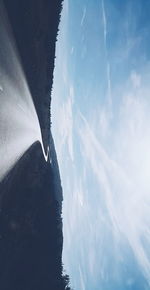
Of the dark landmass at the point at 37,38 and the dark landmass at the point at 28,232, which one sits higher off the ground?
the dark landmass at the point at 37,38

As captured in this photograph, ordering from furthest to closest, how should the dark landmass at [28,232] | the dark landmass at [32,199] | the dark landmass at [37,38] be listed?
the dark landmass at [37,38] → the dark landmass at [32,199] → the dark landmass at [28,232]

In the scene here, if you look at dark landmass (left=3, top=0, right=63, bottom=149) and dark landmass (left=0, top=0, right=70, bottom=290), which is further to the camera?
dark landmass (left=3, top=0, right=63, bottom=149)

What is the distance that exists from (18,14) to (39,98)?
361 inches

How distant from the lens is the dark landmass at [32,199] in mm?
14797

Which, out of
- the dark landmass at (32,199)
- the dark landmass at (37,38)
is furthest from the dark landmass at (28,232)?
the dark landmass at (37,38)

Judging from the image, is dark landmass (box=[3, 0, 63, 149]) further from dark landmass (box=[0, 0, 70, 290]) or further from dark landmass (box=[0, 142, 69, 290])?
dark landmass (box=[0, 142, 69, 290])

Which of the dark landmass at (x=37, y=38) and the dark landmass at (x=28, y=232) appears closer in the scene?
the dark landmass at (x=28, y=232)

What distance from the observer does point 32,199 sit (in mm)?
20625

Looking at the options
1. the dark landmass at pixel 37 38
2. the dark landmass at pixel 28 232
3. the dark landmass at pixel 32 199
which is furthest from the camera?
the dark landmass at pixel 37 38

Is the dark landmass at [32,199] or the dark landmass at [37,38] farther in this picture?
the dark landmass at [37,38]

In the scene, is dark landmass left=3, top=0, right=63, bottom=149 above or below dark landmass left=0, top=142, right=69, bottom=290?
above

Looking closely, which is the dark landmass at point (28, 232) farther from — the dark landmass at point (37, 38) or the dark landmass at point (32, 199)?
the dark landmass at point (37, 38)

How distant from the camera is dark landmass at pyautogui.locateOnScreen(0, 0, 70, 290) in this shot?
14797 mm

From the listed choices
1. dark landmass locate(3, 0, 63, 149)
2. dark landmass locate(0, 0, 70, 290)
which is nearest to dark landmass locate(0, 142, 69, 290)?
dark landmass locate(0, 0, 70, 290)
